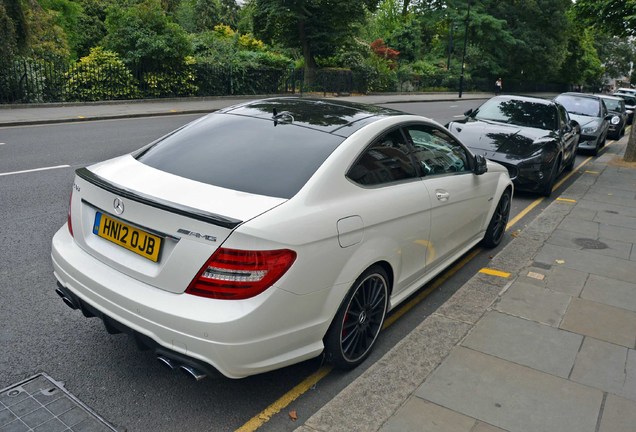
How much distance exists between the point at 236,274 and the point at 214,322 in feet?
0.82

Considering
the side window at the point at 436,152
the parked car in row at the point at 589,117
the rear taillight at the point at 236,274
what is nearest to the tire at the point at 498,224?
the side window at the point at 436,152

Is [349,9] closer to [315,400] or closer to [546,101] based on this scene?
[546,101]

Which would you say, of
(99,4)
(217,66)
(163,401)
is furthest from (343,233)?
(99,4)

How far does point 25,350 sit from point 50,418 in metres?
0.81

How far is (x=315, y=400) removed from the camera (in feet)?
10.3

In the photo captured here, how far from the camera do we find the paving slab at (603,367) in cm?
326

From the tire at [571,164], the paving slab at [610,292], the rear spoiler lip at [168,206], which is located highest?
the rear spoiler lip at [168,206]

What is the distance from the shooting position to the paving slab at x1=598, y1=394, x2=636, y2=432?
286cm

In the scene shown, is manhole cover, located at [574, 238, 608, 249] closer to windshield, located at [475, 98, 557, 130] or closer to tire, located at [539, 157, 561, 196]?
tire, located at [539, 157, 561, 196]

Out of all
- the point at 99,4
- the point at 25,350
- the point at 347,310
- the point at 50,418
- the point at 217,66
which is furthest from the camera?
the point at 99,4

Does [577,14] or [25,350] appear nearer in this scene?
[25,350]

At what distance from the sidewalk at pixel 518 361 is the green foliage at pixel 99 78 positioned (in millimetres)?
17483

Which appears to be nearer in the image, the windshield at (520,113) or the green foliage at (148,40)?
the windshield at (520,113)

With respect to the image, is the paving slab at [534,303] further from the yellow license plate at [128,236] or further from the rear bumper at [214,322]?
the yellow license plate at [128,236]
